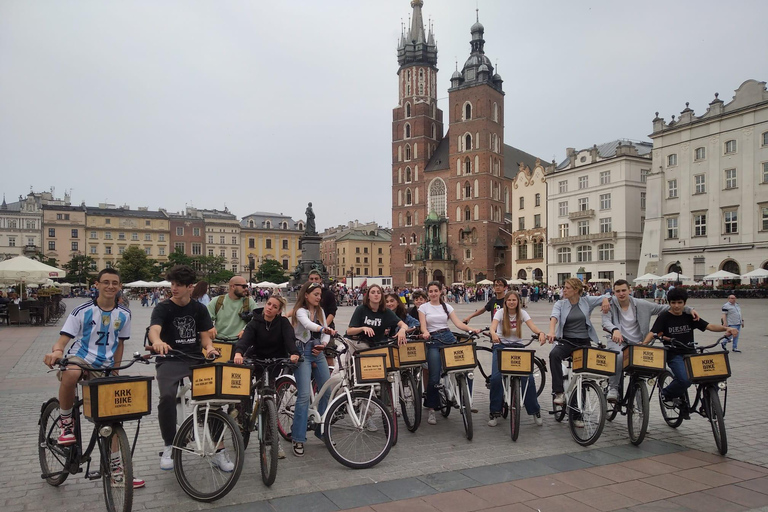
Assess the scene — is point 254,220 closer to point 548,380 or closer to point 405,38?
point 405,38

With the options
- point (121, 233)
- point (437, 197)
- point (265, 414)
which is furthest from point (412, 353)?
point (121, 233)

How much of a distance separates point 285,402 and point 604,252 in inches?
2181

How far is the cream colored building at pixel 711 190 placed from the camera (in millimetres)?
42031

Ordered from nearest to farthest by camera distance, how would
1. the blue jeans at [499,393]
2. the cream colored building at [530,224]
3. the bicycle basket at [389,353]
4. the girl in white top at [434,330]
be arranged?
the bicycle basket at [389,353] < the blue jeans at [499,393] < the girl in white top at [434,330] < the cream colored building at [530,224]

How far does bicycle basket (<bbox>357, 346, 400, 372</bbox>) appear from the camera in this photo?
6.06 meters

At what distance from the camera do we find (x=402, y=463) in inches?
224

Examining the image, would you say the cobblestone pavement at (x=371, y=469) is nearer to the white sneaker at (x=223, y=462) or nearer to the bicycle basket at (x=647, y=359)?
the white sneaker at (x=223, y=462)

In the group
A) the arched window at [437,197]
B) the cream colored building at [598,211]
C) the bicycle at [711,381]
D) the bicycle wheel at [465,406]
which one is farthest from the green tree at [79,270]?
the bicycle at [711,381]

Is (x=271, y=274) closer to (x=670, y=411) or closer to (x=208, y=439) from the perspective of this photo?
(x=670, y=411)

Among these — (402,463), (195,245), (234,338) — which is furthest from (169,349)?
(195,245)

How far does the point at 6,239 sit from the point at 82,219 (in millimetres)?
12089

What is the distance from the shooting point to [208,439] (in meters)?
4.72

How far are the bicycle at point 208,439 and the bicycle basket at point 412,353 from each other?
8.24 feet

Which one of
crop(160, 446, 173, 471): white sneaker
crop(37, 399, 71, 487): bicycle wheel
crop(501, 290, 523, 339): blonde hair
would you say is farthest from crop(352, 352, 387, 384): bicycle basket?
crop(37, 399, 71, 487): bicycle wheel
